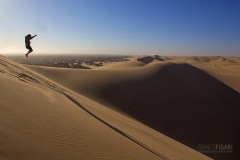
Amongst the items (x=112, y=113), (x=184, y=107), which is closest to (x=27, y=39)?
(x=112, y=113)

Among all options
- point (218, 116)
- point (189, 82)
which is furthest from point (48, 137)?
point (189, 82)

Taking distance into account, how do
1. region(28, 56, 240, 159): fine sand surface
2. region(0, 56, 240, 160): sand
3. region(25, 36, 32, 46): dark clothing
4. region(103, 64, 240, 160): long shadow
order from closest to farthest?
region(0, 56, 240, 160): sand < region(25, 36, 32, 46): dark clothing < region(103, 64, 240, 160): long shadow < region(28, 56, 240, 159): fine sand surface

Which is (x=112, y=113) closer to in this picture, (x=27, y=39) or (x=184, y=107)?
(x=27, y=39)

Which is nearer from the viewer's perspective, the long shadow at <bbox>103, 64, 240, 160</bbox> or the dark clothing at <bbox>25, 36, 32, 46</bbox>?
the dark clothing at <bbox>25, 36, 32, 46</bbox>

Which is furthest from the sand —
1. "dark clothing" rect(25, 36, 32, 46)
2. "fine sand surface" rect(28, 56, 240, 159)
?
"dark clothing" rect(25, 36, 32, 46)

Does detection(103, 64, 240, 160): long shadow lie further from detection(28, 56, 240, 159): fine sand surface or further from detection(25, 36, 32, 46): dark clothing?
detection(25, 36, 32, 46): dark clothing

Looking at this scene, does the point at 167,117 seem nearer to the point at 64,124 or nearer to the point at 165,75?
the point at 165,75

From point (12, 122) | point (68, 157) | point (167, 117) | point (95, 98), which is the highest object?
point (12, 122)
